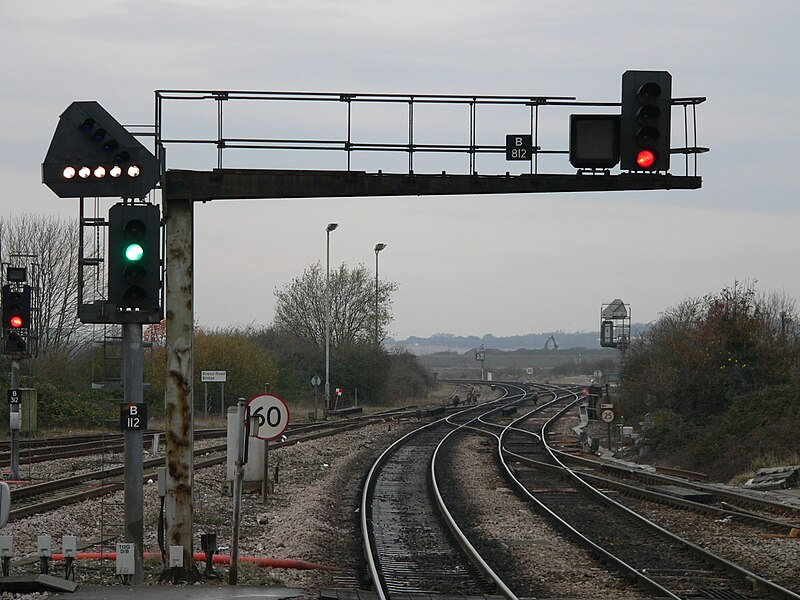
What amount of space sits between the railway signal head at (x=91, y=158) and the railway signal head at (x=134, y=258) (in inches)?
8.2

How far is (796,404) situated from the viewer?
29.2m

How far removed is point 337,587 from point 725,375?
88.7 feet

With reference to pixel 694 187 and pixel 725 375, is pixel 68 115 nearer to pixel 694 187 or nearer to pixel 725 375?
pixel 694 187

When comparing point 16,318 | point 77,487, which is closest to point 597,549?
point 77,487

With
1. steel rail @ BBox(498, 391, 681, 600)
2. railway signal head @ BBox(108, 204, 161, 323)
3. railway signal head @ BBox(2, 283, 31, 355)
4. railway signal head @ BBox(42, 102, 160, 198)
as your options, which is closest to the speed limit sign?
steel rail @ BBox(498, 391, 681, 600)

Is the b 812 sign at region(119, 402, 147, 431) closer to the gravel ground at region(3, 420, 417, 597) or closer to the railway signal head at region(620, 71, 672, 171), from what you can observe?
the gravel ground at region(3, 420, 417, 597)

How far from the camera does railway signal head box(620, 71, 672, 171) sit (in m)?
11.6

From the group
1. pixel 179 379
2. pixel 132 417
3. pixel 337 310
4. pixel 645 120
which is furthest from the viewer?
pixel 337 310

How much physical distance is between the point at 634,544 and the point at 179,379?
726 cm

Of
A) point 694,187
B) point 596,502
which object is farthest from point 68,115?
point 596,502

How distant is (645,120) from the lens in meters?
11.7

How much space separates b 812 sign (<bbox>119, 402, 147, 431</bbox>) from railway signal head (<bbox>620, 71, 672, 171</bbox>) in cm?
572

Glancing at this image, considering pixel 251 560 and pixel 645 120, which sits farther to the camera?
pixel 251 560

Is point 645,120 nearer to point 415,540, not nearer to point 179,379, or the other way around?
point 179,379
